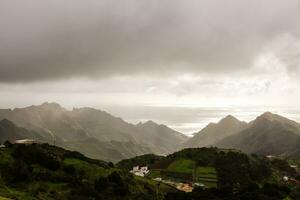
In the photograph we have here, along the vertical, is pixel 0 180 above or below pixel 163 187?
above

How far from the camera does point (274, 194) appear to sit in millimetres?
135125

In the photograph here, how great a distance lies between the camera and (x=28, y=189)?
108375 millimetres

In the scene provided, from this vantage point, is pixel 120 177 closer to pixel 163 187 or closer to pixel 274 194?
pixel 163 187

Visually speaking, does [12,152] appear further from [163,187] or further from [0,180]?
[163,187]

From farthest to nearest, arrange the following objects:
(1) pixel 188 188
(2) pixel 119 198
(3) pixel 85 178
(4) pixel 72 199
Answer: (1) pixel 188 188 → (3) pixel 85 178 → (2) pixel 119 198 → (4) pixel 72 199

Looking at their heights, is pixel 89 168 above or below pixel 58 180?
above

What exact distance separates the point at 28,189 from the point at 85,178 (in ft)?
87.7

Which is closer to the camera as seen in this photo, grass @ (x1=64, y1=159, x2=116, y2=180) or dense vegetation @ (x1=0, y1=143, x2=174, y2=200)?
dense vegetation @ (x1=0, y1=143, x2=174, y2=200)

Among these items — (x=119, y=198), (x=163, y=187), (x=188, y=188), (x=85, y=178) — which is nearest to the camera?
(x=119, y=198)

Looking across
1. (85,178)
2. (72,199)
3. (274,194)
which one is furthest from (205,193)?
(72,199)

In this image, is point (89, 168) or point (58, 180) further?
point (89, 168)

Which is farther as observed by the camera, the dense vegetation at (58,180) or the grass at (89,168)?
the grass at (89,168)

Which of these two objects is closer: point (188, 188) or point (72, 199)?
point (72, 199)

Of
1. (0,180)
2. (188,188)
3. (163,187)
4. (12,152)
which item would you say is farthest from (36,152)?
(188,188)
